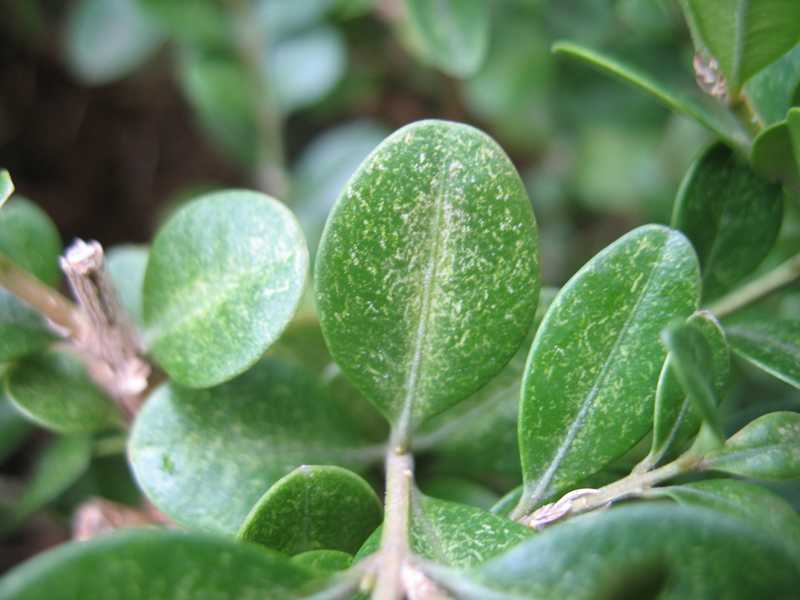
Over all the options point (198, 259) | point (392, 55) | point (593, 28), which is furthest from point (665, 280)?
point (392, 55)

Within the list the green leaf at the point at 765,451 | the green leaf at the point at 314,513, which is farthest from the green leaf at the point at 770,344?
the green leaf at the point at 314,513

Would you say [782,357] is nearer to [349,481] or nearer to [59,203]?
[349,481]

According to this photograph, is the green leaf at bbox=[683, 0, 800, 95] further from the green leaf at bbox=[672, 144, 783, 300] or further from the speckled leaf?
the speckled leaf

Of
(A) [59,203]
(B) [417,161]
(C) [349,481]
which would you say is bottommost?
(A) [59,203]

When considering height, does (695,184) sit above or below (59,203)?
above

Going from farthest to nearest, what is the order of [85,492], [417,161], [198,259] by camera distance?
[85,492]
[198,259]
[417,161]

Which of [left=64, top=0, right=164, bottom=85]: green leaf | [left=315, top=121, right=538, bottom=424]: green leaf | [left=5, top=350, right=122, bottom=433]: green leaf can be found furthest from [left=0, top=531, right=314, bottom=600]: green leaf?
[left=64, top=0, right=164, bottom=85]: green leaf

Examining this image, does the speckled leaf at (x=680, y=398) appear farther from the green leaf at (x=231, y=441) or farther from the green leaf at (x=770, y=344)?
the green leaf at (x=231, y=441)

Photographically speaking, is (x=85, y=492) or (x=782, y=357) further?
(x=85, y=492)
